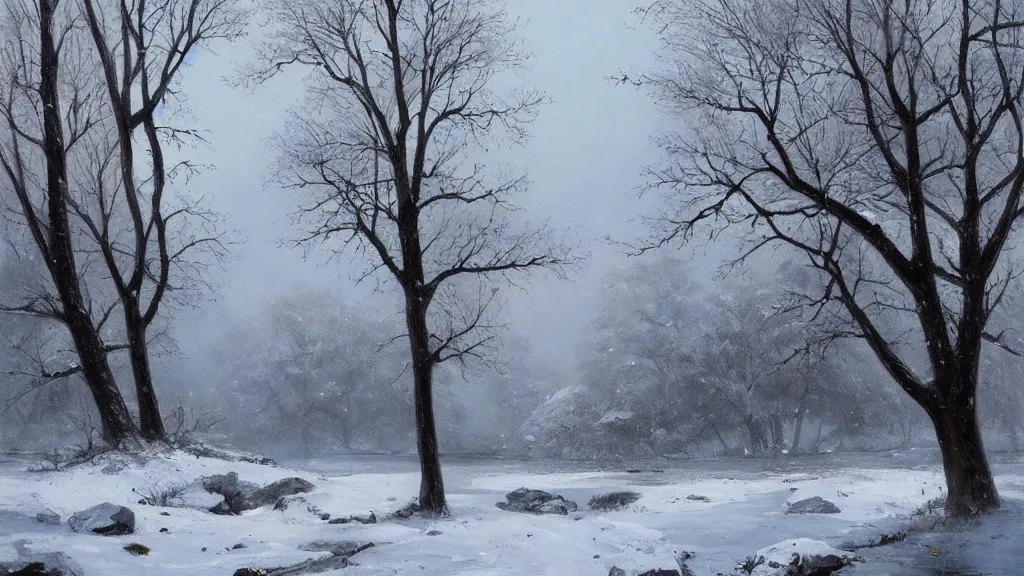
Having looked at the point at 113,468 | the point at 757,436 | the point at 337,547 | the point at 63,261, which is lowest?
the point at 337,547

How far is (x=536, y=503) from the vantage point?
42.7ft

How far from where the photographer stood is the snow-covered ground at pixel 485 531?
673cm

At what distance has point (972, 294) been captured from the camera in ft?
31.7

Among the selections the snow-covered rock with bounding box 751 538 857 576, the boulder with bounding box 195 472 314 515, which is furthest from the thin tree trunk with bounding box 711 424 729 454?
the snow-covered rock with bounding box 751 538 857 576

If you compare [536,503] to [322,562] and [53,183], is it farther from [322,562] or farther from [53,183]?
[53,183]

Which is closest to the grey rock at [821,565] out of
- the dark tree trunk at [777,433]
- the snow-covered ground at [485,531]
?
the snow-covered ground at [485,531]

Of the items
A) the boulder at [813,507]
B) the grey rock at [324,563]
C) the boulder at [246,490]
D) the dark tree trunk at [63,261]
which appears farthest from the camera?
the dark tree trunk at [63,261]

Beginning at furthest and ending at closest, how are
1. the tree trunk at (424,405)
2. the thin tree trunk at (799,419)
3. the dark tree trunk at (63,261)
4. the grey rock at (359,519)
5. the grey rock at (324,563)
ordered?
the thin tree trunk at (799,419) < the dark tree trunk at (63,261) < the tree trunk at (424,405) < the grey rock at (359,519) < the grey rock at (324,563)

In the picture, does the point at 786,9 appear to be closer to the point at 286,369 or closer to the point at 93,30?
the point at 93,30

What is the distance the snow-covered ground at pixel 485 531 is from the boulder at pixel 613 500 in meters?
0.35

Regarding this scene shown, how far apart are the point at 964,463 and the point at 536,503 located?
6.52 meters

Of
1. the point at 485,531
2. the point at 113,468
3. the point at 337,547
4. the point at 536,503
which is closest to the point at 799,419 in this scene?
the point at 536,503

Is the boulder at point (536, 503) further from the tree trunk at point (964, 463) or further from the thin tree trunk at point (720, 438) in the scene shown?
the thin tree trunk at point (720, 438)

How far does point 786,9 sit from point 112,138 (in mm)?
13075
